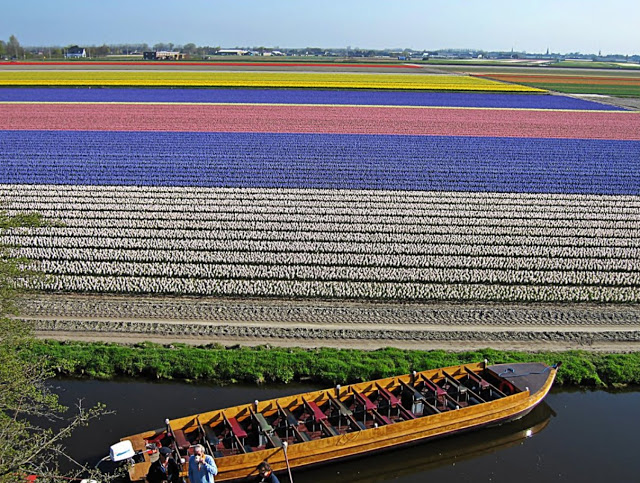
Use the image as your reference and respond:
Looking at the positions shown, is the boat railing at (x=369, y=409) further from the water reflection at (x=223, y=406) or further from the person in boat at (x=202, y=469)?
the person in boat at (x=202, y=469)

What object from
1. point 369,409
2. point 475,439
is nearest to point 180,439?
point 369,409

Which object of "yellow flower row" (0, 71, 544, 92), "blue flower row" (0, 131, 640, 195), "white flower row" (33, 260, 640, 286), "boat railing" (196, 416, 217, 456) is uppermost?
"yellow flower row" (0, 71, 544, 92)

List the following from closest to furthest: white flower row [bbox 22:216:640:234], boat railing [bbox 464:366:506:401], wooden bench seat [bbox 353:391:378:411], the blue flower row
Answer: wooden bench seat [bbox 353:391:378:411] → boat railing [bbox 464:366:506:401] → white flower row [bbox 22:216:640:234] → the blue flower row

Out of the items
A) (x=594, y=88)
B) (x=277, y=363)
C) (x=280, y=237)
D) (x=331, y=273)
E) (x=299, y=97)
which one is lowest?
(x=277, y=363)

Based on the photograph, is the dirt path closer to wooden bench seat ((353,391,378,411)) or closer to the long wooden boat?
the long wooden boat

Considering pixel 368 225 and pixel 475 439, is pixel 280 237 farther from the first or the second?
pixel 475 439

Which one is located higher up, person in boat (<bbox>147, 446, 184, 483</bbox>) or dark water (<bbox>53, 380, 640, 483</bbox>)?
person in boat (<bbox>147, 446, 184, 483</bbox>)

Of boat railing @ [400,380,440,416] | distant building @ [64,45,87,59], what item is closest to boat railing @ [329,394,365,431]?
boat railing @ [400,380,440,416]
